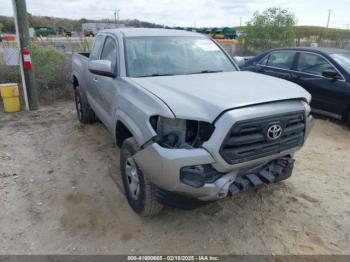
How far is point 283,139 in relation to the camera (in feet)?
9.53

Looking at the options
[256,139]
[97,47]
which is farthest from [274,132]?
[97,47]

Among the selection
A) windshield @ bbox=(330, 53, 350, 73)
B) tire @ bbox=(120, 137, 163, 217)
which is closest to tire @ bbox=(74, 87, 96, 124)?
tire @ bbox=(120, 137, 163, 217)

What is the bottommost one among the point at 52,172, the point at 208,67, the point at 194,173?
the point at 52,172

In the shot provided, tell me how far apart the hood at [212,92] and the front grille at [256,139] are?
171 mm

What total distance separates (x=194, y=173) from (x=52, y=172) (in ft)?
8.52

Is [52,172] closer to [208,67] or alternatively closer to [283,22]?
[208,67]

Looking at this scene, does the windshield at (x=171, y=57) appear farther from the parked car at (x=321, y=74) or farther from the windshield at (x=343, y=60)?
the windshield at (x=343, y=60)

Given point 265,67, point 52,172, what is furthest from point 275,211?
point 265,67

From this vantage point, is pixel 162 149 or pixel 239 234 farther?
pixel 239 234

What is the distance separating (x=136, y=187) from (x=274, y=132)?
145 centimetres

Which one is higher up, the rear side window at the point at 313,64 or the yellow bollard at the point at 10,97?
the rear side window at the point at 313,64

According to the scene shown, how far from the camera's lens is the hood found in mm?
2607

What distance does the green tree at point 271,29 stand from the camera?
14594 millimetres

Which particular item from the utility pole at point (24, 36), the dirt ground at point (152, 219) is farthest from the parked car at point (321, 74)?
the utility pole at point (24, 36)
